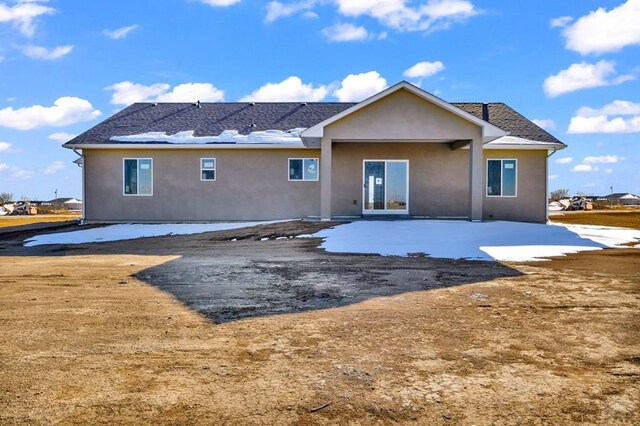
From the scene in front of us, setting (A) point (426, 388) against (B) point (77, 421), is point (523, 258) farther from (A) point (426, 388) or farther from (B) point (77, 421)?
(B) point (77, 421)

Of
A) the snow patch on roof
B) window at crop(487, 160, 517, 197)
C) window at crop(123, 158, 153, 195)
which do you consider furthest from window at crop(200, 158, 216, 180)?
window at crop(487, 160, 517, 197)

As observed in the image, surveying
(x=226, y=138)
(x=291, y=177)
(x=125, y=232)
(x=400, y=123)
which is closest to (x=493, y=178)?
(x=400, y=123)

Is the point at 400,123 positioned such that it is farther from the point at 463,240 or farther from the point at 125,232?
the point at 125,232

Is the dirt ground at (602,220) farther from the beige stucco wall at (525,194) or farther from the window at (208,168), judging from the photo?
the window at (208,168)

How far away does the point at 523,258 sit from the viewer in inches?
391

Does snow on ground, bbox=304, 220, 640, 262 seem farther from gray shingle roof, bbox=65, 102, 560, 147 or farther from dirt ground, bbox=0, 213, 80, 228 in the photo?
dirt ground, bbox=0, 213, 80, 228

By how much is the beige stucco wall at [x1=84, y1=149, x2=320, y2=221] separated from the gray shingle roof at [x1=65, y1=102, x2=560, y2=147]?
4.34ft

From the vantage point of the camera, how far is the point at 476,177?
52.9ft

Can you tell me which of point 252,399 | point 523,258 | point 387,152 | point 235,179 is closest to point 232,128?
point 235,179

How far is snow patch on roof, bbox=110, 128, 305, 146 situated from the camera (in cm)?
1897

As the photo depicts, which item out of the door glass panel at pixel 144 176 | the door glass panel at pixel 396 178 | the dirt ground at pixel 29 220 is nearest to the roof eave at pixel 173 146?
the door glass panel at pixel 144 176

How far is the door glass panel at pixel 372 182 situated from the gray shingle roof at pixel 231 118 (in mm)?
4103

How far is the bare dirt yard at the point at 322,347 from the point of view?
2.96 meters

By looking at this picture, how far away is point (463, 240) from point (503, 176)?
7885 mm
